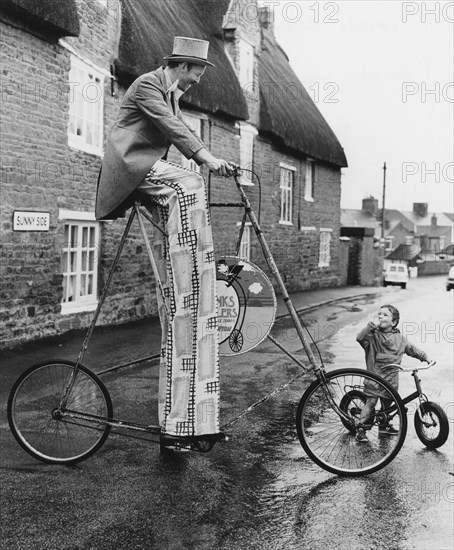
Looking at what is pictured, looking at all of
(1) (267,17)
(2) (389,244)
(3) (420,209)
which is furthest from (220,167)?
(3) (420,209)

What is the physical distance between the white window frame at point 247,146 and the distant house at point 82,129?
0.04 metres

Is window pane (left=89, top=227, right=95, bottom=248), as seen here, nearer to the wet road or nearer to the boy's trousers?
the wet road

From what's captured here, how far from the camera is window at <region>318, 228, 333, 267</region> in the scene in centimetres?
2899

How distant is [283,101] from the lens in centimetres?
2453

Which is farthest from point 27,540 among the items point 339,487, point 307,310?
point 307,310

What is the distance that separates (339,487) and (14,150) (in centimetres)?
777

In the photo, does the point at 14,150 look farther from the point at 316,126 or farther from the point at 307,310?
the point at 316,126

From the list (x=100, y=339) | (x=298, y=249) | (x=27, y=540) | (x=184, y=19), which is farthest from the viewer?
(x=298, y=249)

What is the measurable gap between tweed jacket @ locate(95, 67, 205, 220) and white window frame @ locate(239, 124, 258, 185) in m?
16.1

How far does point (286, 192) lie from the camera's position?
2527 cm

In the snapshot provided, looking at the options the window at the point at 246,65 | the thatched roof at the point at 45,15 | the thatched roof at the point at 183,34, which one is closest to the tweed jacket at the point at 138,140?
the thatched roof at the point at 45,15

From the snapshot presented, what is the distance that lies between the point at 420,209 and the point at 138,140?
96.1 metres

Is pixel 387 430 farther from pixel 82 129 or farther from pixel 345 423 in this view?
pixel 82 129

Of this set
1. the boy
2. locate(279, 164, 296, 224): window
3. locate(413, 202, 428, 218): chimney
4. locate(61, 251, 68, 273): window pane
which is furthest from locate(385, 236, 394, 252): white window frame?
the boy
